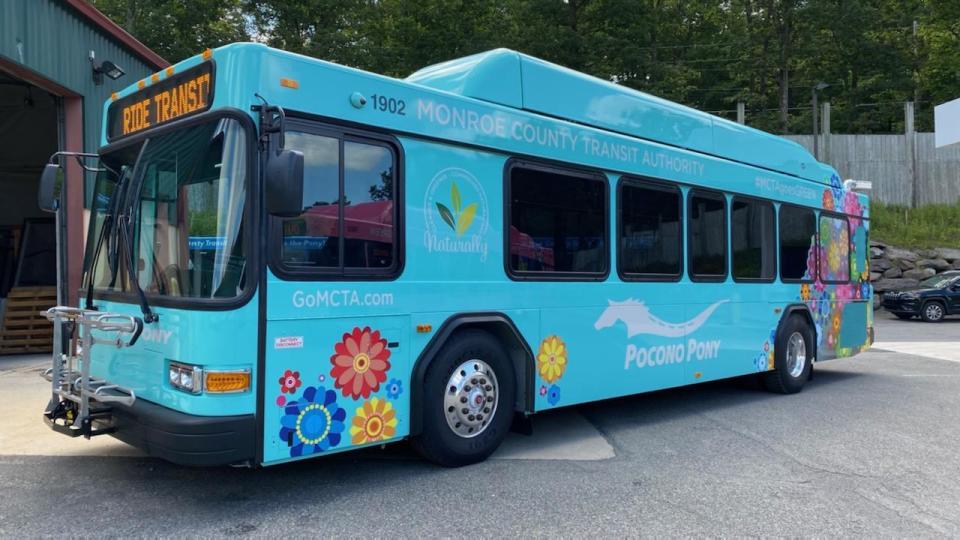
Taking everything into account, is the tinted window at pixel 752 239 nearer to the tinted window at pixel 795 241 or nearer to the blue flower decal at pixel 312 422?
the tinted window at pixel 795 241

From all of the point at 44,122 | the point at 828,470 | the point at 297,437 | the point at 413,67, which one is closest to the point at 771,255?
the point at 828,470

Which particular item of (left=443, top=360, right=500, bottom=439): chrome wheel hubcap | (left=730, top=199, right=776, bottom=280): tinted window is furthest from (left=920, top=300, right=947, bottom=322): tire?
(left=443, top=360, right=500, bottom=439): chrome wheel hubcap

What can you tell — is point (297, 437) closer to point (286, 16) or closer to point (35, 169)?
point (35, 169)

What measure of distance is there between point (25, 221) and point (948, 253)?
27.5 m

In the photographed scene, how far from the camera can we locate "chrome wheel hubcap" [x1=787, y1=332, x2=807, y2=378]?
29.0 ft

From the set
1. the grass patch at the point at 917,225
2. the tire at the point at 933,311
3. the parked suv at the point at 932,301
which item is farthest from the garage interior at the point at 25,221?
the grass patch at the point at 917,225

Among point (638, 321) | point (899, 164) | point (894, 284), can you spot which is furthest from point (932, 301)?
point (638, 321)

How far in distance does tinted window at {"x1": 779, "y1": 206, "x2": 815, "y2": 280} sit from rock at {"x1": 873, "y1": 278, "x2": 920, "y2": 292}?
17.6 metres

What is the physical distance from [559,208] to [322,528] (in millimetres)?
3190

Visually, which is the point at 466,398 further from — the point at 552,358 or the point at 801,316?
the point at 801,316

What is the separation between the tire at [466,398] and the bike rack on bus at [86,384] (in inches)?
76.2

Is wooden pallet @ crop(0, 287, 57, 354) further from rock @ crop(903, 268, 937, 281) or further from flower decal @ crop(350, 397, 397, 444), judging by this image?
rock @ crop(903, 268, 937, 281)

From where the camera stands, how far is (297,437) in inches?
164

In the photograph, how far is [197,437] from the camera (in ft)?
12.5
